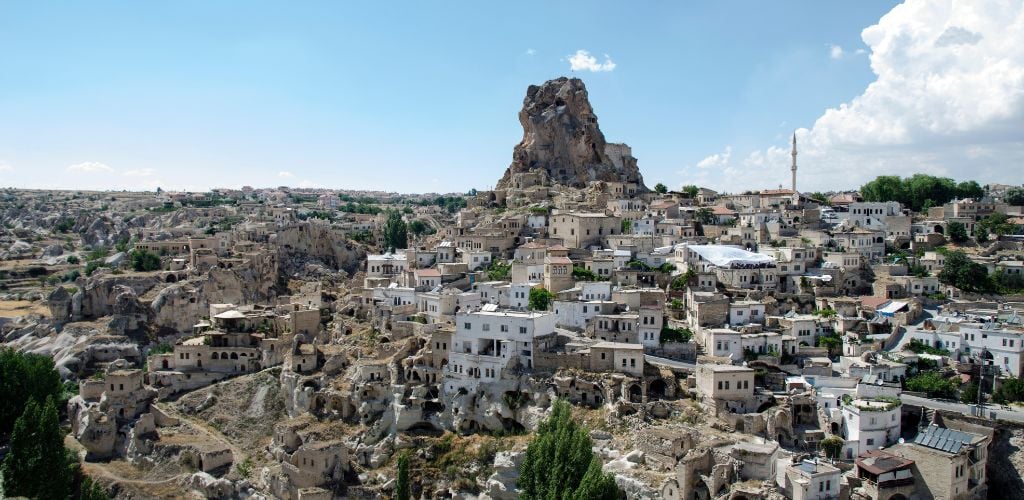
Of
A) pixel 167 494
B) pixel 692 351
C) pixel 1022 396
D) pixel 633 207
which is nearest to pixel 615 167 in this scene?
pixel 633 207

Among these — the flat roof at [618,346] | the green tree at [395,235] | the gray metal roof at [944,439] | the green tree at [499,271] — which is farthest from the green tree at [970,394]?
the green tree at [395,235]

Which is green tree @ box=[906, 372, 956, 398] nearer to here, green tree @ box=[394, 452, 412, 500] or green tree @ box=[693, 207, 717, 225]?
green tree @ box=[394, 452, 412, 500]

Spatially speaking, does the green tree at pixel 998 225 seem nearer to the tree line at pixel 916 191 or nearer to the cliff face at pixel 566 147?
the tree line at pixel 916 191

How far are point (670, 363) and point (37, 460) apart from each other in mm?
26646

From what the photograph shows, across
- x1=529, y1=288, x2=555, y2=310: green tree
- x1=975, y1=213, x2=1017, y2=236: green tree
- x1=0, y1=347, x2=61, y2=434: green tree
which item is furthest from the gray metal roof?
x1=0, y1=347, x2=61, y2=434: green tree

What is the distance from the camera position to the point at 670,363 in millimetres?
35406

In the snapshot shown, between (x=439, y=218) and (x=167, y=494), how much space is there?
61.2 m

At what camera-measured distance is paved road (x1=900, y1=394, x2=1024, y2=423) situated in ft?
97.0

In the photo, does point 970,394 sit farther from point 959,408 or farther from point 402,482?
point 402,482

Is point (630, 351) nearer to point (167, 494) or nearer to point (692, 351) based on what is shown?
point (692, 351)

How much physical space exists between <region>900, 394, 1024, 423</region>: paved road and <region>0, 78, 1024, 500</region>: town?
4.9 inches

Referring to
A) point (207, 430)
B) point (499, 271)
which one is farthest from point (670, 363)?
point (207, 430)

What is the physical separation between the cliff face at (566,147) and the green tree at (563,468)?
45.1 metres

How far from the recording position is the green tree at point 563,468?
2555 cm
